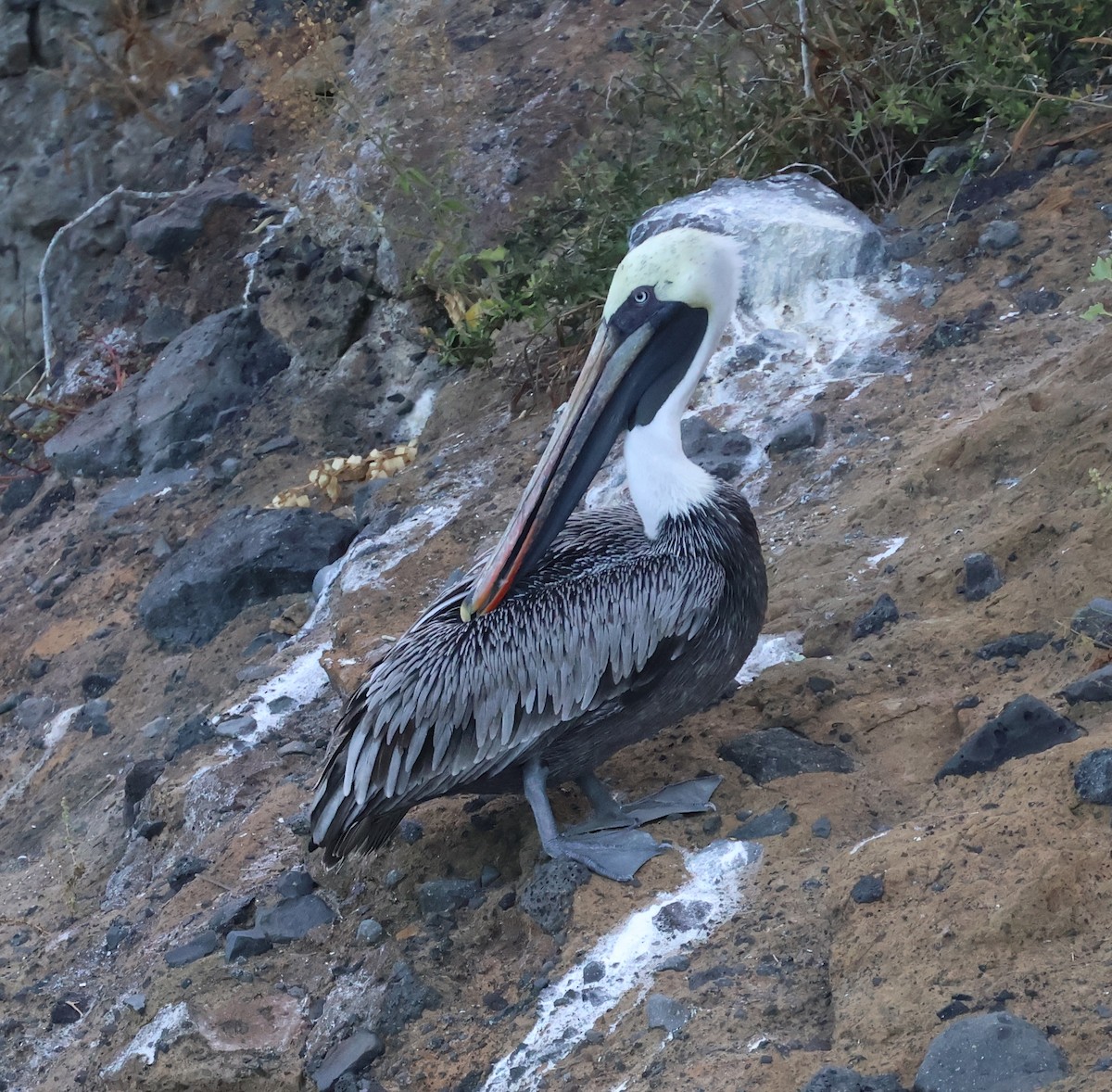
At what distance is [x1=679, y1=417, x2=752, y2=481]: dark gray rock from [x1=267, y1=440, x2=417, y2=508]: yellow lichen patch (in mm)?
1645

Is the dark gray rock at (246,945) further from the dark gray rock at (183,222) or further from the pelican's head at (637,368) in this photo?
the dark gray rock at (183,222)

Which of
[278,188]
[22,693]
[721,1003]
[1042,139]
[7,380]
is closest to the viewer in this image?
[721,1003]

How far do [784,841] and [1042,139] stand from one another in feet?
11.8

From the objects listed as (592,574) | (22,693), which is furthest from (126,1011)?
(22,693)

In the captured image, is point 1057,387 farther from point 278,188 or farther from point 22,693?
point 278,188

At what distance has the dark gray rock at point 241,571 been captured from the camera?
19.1ft

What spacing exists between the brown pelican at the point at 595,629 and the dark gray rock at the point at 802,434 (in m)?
1.39

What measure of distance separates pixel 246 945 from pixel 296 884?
0.26m

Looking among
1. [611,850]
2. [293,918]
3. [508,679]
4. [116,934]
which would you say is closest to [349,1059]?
[293,918]

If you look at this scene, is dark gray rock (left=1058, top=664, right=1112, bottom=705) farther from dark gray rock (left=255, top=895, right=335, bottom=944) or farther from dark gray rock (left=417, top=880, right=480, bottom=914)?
dark gray rock (left=255, top=895, right=335, bottom=944)

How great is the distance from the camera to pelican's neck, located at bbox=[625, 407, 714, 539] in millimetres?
3416

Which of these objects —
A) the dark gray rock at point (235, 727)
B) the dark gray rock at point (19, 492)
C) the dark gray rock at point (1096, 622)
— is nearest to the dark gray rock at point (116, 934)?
the dark gray rock at point (235, 727)

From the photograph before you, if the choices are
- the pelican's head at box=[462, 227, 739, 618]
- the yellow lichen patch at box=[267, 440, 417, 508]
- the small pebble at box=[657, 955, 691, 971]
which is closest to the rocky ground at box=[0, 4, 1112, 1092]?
the small pebble at box=[657, 955, 691, 971]

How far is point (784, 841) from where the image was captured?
3.07m
